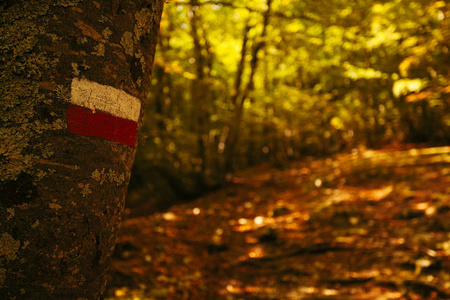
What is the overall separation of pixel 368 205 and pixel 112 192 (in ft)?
22.0

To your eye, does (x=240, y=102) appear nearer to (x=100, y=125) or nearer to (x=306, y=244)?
(x=306, y=244)

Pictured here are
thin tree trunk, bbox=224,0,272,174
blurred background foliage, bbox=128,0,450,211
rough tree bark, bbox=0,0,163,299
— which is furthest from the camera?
thin tree trunk, bbox=224,0,272,174

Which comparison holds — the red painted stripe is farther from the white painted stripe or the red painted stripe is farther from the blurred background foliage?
the blurred background foliage

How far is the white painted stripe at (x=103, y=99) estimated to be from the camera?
0.84 metres

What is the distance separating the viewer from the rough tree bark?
2.52ft

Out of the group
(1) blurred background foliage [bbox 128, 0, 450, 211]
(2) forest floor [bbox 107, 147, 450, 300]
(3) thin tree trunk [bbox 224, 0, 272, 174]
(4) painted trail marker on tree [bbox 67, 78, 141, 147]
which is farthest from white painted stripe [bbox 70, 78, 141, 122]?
(3) thin tree trunk [bbox 224, 0, 272, 174]

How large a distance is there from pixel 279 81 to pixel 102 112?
13.9m

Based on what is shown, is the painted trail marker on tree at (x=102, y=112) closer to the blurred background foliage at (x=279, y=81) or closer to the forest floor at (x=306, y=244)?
the forest floor at (x=306, y=244)

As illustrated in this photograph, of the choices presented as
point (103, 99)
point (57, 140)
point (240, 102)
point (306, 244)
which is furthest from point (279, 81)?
point (57, 140)

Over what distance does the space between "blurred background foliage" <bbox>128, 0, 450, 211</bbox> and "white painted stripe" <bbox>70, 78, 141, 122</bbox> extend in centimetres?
442

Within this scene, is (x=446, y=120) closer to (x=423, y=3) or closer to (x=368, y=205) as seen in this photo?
(x=368, y=205)

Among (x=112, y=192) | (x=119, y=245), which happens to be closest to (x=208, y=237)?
(x=119, y=245)

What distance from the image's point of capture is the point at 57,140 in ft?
2.64

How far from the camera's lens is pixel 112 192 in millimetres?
924
